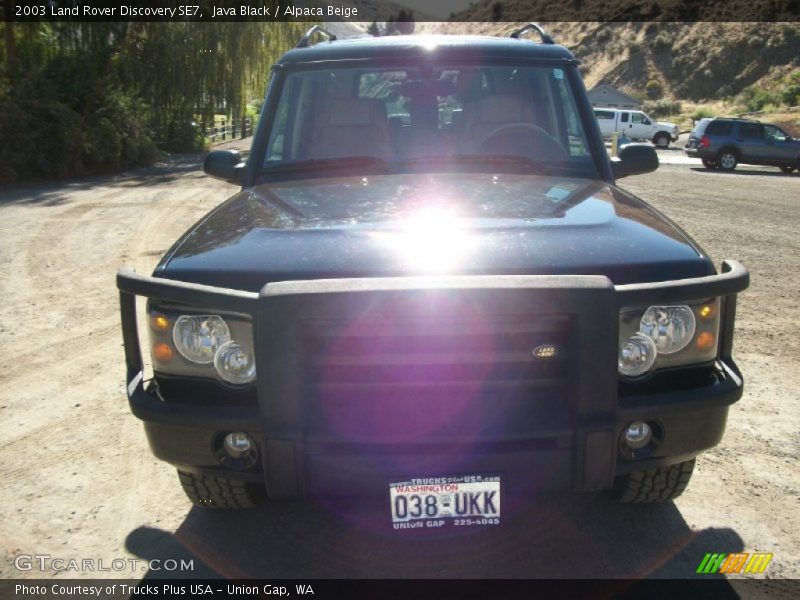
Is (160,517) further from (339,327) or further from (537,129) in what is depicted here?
(537,129)

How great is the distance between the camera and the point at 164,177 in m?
22.0

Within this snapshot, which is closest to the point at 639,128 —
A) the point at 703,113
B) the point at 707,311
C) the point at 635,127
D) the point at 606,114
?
the point at 635,127

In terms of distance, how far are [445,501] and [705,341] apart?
3.31ft

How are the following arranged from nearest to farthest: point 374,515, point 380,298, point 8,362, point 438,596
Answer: point 380,298 < point 438,596 < point 374,515 < point 8,362

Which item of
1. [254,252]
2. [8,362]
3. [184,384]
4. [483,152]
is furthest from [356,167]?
[8,362]

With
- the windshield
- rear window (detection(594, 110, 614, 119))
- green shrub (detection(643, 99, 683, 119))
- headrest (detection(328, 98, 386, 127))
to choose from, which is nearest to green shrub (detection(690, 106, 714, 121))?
green shrub (detection(643, 99, 683, 119))

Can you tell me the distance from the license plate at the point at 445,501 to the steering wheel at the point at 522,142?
1.99 metres

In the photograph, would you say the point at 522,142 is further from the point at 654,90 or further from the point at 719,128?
the point at 654,90

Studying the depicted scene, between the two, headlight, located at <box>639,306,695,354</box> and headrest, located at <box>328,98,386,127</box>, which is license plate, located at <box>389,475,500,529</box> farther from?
headrest, located at <box>328,98,386,127</box>

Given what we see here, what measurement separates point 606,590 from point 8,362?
4.45 meters

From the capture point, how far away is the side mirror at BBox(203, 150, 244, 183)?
4301 mm

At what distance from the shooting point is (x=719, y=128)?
27.5 m

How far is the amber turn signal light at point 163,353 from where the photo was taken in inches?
109

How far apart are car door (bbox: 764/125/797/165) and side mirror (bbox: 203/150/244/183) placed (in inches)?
1034
